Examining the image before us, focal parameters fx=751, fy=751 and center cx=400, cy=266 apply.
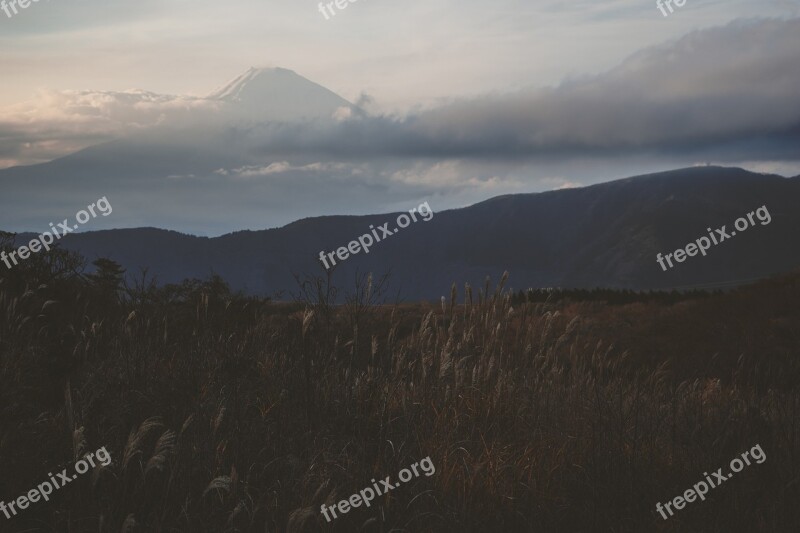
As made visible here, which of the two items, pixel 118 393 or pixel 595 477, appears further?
pixel 118 393

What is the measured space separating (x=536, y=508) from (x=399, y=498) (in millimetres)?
918

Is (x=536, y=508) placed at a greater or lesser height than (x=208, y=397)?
lesser

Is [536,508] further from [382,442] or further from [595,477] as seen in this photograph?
[382,442]

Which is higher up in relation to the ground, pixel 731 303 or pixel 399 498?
pixel 399 498

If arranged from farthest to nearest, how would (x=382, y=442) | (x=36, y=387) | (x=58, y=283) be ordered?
(x=58, y=283) < (x=36, y=387) < (x=382, y=442)

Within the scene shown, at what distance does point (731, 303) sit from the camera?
60.5ft

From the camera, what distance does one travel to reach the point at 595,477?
5.20m

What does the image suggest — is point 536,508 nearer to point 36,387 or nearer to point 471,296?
point 471,296

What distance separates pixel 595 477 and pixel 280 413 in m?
2.70

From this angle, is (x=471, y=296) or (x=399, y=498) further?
(x=471, y=296)

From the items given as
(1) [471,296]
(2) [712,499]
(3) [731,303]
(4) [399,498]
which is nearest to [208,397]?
(4) [399,498]

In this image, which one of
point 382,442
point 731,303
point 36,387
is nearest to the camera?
point 382,442

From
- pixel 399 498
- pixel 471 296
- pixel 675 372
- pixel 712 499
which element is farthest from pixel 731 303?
pixel 399 498

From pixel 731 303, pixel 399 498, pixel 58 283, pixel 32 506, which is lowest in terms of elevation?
pixel 731 303
